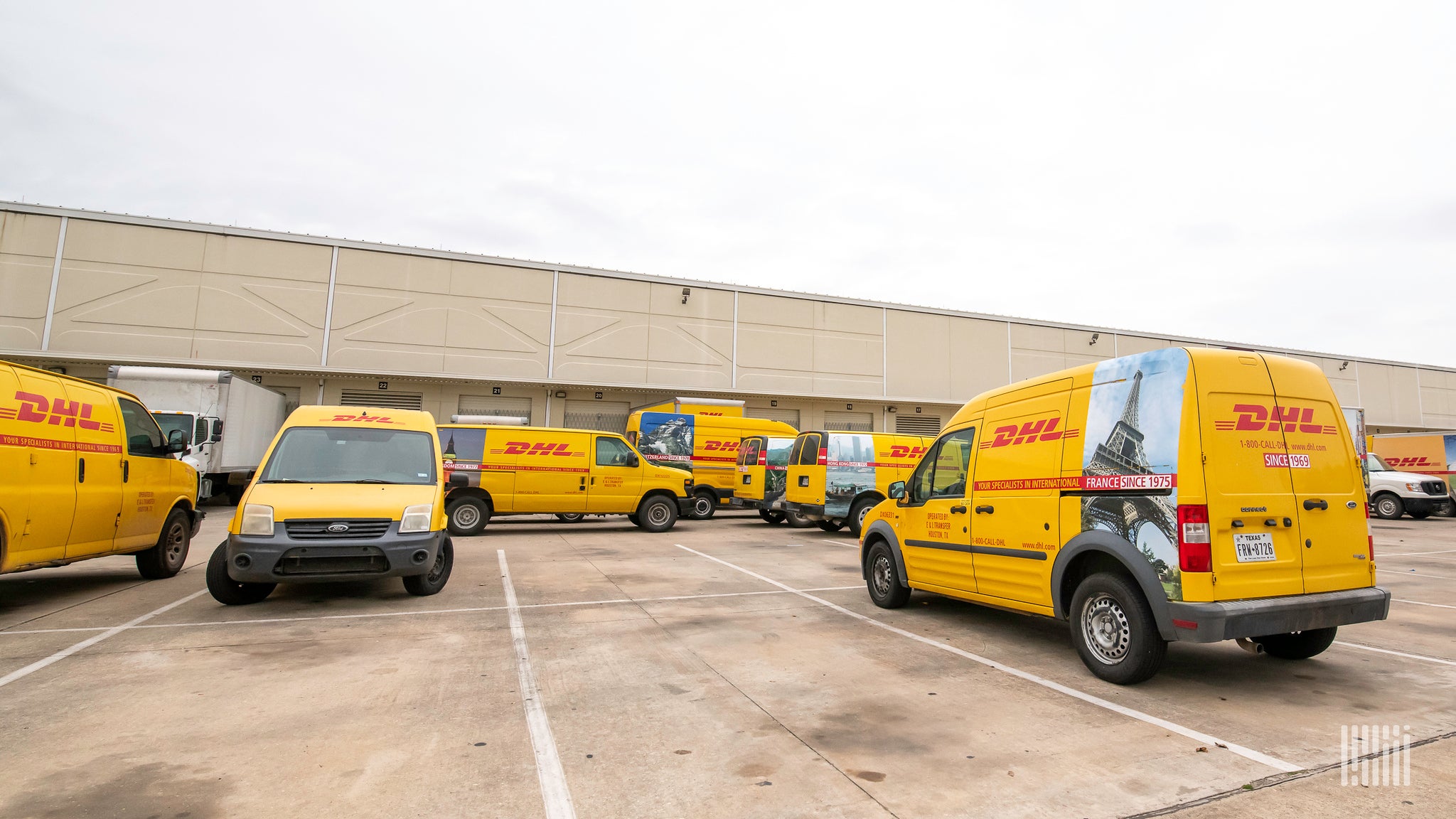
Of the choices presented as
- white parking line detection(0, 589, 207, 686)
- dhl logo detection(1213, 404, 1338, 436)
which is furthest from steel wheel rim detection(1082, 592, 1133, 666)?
white parking line detection(0, 589, 207, 686)

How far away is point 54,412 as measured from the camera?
20.0ft

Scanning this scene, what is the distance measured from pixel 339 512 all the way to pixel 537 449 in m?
7.11

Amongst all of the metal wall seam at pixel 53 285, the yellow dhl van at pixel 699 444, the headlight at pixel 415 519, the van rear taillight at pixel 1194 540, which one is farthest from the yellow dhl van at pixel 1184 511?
the metal wall seam at pixel 53 285

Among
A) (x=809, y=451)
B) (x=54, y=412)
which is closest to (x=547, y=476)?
(x=809, y=451)

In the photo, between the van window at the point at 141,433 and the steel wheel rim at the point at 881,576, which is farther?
the van window at the point at 141,433

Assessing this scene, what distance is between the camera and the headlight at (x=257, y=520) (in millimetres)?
6078

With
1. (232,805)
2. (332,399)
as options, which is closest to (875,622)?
(232,805)

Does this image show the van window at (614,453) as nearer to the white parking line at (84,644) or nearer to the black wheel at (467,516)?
the black wheel at (467,516)

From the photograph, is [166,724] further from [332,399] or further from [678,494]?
[332,399]

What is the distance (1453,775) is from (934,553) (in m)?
3.42

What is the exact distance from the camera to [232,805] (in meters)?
2.73

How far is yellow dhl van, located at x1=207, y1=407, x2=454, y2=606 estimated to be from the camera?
240 inches

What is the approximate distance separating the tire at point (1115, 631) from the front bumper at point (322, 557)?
5632 mm

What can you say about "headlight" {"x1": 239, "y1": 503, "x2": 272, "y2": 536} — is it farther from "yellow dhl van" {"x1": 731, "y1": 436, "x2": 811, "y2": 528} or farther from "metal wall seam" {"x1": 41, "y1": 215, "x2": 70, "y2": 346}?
"metal wall seam" {"x1": 41, "y1": 215, "x2": 70, "y2": 346}
